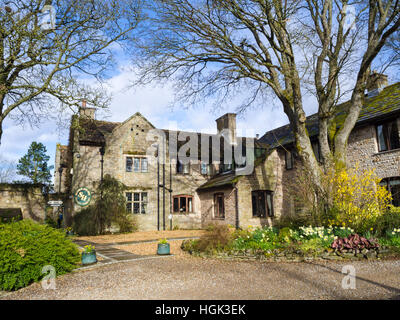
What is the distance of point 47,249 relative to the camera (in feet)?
24.9

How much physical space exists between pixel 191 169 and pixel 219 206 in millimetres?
4154

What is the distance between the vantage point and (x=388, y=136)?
14.7 m

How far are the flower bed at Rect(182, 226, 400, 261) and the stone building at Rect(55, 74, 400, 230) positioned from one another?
738 cm

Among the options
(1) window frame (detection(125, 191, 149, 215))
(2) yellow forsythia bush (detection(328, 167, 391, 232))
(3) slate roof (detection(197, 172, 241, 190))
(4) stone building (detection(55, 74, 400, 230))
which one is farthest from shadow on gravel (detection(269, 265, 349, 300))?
(1) window frame (detection(125, 191, 149, 215))

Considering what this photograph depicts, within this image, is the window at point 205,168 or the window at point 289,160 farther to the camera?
the window at point 205,168

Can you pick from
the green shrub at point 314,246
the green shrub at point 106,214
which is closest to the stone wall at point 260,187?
the green shrub at point 106,214

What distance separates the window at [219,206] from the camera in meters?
20.8

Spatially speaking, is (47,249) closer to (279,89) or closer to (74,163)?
(279,89)

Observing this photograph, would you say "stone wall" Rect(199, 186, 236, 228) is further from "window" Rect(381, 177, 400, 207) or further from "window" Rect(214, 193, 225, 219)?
"window" Rect(381, 177, 400, 207)

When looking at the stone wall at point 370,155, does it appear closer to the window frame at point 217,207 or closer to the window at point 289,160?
the window at point 289,160

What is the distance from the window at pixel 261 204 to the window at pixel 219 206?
2.38 meters
